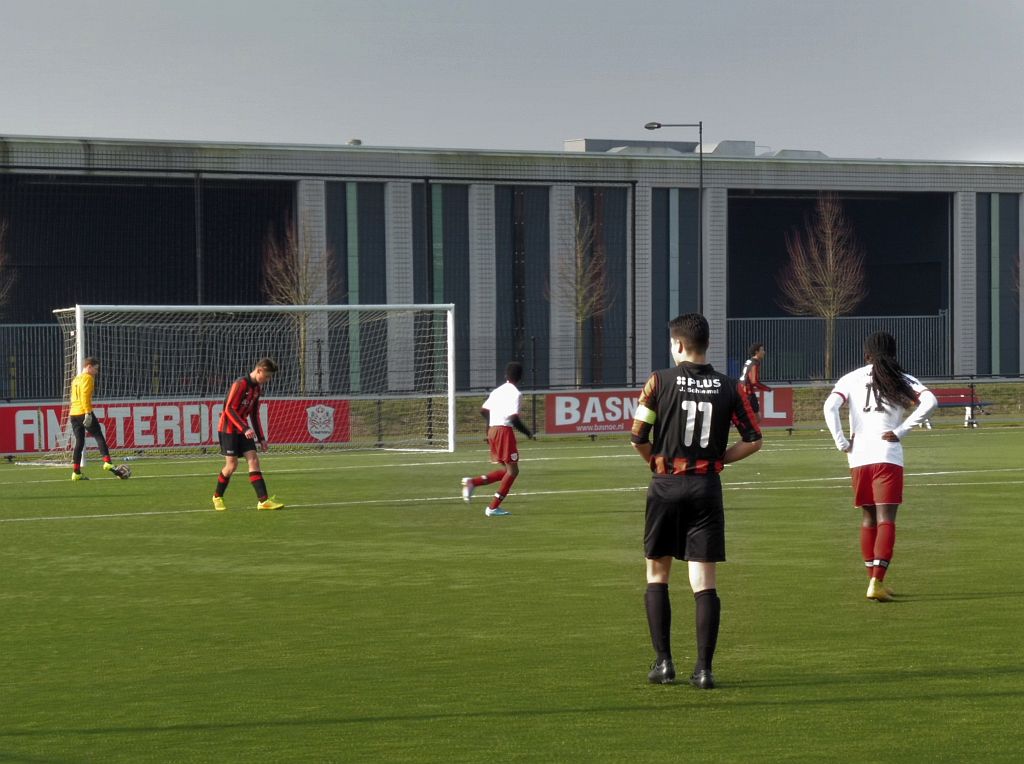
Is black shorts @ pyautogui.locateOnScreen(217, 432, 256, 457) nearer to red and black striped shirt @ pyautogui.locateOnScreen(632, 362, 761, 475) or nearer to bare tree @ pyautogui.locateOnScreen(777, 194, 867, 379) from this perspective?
red and black striped shirt @ pyautogui.locateOnScreen(632, 362, 761, 475)

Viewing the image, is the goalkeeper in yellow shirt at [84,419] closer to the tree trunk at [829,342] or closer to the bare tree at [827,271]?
the bare tree at [827,271]

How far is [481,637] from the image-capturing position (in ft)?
33.5

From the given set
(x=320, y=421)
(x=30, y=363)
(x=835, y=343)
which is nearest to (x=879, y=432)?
(x=320, y=421)

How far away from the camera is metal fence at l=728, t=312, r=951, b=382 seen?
2263 inches

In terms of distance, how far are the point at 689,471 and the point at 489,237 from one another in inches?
1808

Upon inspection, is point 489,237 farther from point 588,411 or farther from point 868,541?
point 868,541

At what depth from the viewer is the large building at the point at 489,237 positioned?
167 ft

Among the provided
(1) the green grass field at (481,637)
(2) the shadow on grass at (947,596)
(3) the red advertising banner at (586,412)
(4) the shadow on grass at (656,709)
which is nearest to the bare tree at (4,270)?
(3) the red advertising banner at (586,412)

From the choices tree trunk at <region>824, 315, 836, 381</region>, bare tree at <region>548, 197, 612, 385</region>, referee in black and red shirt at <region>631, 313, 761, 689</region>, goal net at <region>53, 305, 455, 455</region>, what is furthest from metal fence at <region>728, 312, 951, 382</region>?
referee in black and red shirt at <region>631, 313, 761, 689</region>

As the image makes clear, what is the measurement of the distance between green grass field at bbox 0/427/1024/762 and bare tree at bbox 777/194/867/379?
124ft

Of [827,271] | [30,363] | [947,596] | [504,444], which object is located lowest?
[947,596]

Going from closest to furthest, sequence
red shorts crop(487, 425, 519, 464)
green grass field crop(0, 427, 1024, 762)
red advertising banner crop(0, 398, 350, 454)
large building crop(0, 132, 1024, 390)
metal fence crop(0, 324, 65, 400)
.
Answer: green grass field crop(0, 427, 1024, 762) → red shorts crop(487, 425, 519, 464) → red advertising banner crop(0, 398, 350, 454) → metal fence crop(0, 324, 65, 400) → large building crop(0, 132, 1024, 390)

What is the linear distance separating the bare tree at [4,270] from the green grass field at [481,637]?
2993 cm

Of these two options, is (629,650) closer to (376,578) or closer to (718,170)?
(376,578)
